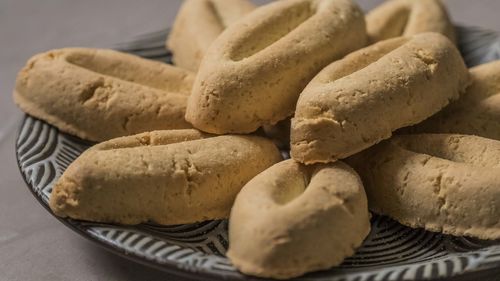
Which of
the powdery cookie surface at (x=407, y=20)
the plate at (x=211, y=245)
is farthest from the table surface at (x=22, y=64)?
the powdery cookie surface at (x=407, y=20)

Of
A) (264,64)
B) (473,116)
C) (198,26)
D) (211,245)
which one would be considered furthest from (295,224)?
(198,26)

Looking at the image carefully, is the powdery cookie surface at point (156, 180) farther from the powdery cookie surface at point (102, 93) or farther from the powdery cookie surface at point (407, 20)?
the powdery cookie surface at point (407, 20)

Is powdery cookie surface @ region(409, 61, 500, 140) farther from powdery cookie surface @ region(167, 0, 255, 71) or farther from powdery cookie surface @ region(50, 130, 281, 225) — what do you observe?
powdery cookie surface @ region(167, 0, 255, 71)

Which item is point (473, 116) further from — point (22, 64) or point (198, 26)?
point (22, 64)

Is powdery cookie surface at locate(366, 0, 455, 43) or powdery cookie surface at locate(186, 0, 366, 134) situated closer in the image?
powdery cookie surface at locate(186, 0, 366, 134)

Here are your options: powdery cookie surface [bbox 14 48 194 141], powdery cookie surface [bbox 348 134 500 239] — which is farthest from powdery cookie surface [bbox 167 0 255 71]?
powdery cookie surface [bbox 348 134 500 239]

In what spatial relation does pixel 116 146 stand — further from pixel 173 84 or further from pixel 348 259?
pixel 348 259
